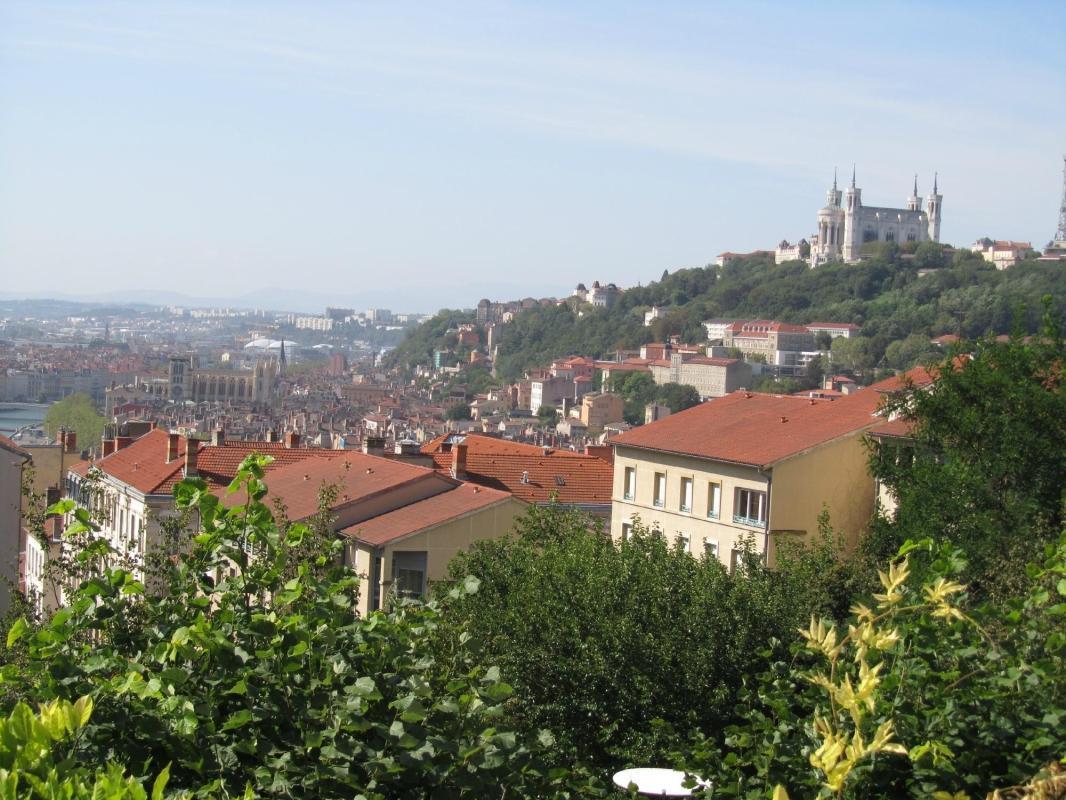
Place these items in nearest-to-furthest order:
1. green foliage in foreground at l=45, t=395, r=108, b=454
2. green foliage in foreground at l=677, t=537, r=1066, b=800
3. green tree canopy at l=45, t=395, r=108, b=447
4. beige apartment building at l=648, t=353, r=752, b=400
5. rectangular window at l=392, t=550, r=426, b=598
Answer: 1. green foliage in foreground at l=677, t=537, r=1066, b=800
2. rectangular window at l=392, t=550, r=426, b=598
3. green foliage in foreground at l=45, t=395, r=108, b=454
4. green tree canopy at l=45, t=395, r=108, b=447
5. beige apartment building at l=648, t=353, r=752, b=400

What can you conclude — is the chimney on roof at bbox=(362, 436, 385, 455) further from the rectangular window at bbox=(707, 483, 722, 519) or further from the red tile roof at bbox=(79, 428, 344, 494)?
the rectangular window at bbox=(707, 483, 722, 519)

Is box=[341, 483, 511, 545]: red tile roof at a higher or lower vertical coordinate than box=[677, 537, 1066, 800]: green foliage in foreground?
lower

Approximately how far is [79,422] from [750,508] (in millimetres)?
98265

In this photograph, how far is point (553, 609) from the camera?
12.8 metres

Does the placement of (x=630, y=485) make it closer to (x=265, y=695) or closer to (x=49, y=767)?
(x=265, y=695)

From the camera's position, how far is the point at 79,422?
374 ft

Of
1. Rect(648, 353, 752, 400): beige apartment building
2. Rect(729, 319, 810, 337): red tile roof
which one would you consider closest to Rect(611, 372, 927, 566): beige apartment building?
Rect(648, 353, 752, 400): beige apartment building

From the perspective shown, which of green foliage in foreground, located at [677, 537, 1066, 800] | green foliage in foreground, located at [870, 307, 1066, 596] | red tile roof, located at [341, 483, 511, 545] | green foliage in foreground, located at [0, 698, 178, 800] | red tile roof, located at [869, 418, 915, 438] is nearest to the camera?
green foliage in foreground, located at [0, 698, 178, 800]

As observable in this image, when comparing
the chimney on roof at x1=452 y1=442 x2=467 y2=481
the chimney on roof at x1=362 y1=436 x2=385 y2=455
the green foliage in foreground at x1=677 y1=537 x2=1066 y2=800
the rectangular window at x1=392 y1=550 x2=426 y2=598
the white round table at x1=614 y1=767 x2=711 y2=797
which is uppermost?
the green foliage in foreground at x1=677 y1=537 x2=1066 y2=800

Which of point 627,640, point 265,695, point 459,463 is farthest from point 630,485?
point 265,695

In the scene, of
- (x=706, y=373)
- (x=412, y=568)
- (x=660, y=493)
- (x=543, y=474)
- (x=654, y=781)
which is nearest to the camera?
(x=654, y=781)

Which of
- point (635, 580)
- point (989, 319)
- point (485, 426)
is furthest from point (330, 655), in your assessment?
point (989, 319)

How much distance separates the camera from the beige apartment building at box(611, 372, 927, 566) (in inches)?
907

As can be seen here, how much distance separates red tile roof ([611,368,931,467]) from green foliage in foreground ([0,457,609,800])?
60.4 feet
